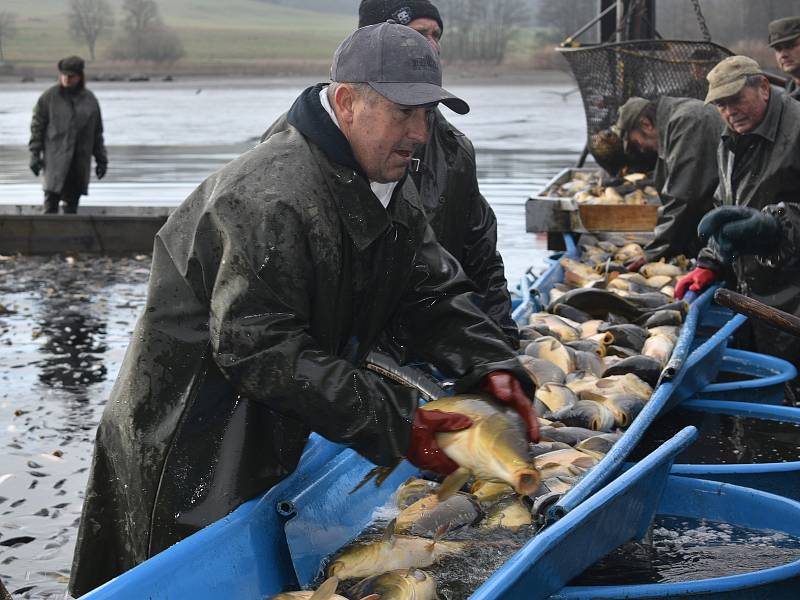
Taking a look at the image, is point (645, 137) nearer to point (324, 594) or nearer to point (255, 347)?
point (324, 594)

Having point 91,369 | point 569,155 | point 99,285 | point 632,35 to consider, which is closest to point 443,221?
point 91,369

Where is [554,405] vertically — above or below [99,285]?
above

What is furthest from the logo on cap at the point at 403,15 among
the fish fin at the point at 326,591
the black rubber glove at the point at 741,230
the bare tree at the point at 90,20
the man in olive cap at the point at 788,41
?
the bare tree at the point at 90,20

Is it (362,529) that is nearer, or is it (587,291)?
(362,529)

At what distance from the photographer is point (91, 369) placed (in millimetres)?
8602

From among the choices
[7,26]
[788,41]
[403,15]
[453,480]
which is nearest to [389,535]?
[453,480]

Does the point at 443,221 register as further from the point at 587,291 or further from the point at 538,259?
the point at 538,259

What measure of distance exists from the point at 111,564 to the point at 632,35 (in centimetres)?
1113

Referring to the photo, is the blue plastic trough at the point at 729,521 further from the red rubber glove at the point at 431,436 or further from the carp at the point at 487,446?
the red rubber glove at the point at 431,436

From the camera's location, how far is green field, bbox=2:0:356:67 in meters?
111

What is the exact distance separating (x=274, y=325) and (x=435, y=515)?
1.26 meters

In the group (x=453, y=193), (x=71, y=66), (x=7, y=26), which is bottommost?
(x=453, y=193)

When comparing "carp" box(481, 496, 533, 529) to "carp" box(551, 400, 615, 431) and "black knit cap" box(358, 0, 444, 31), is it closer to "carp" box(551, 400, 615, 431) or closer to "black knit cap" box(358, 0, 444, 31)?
"carp" box(551, 400, 615, 431)

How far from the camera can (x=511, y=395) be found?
3.33m
